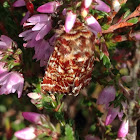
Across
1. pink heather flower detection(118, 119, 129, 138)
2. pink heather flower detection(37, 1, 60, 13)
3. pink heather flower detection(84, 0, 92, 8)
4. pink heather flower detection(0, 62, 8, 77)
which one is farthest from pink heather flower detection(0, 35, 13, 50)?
pink heather flower detection(118, 119, 129, 138)

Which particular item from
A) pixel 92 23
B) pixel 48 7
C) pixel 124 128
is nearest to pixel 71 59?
pixel 92 23

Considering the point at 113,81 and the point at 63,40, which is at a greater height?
the point at 63,40

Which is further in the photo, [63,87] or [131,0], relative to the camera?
[131,0]

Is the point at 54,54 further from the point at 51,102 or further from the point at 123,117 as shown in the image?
the point at 123,117

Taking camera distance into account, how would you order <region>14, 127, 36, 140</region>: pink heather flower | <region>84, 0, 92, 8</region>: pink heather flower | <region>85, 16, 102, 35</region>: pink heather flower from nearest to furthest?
<region>84, 0, 92, 8</region>: pink heather flower → <region>85, 16, 102, 35</region>: pink heather flower → <region>14, 127, 36, 140</region>: pink heather flower

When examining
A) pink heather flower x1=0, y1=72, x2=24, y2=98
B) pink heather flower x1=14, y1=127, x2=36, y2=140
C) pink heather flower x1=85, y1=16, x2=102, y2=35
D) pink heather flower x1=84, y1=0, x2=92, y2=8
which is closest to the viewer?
pink heather flower x1=84, y1=0, x2=92, y2=8

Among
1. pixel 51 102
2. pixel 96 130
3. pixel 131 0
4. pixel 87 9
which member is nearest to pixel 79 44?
pixel 87 9

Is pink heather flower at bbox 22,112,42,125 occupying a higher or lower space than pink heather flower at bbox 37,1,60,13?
lower

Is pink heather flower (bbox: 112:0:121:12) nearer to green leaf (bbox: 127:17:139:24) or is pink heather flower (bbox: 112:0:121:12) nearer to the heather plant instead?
the heather plant
